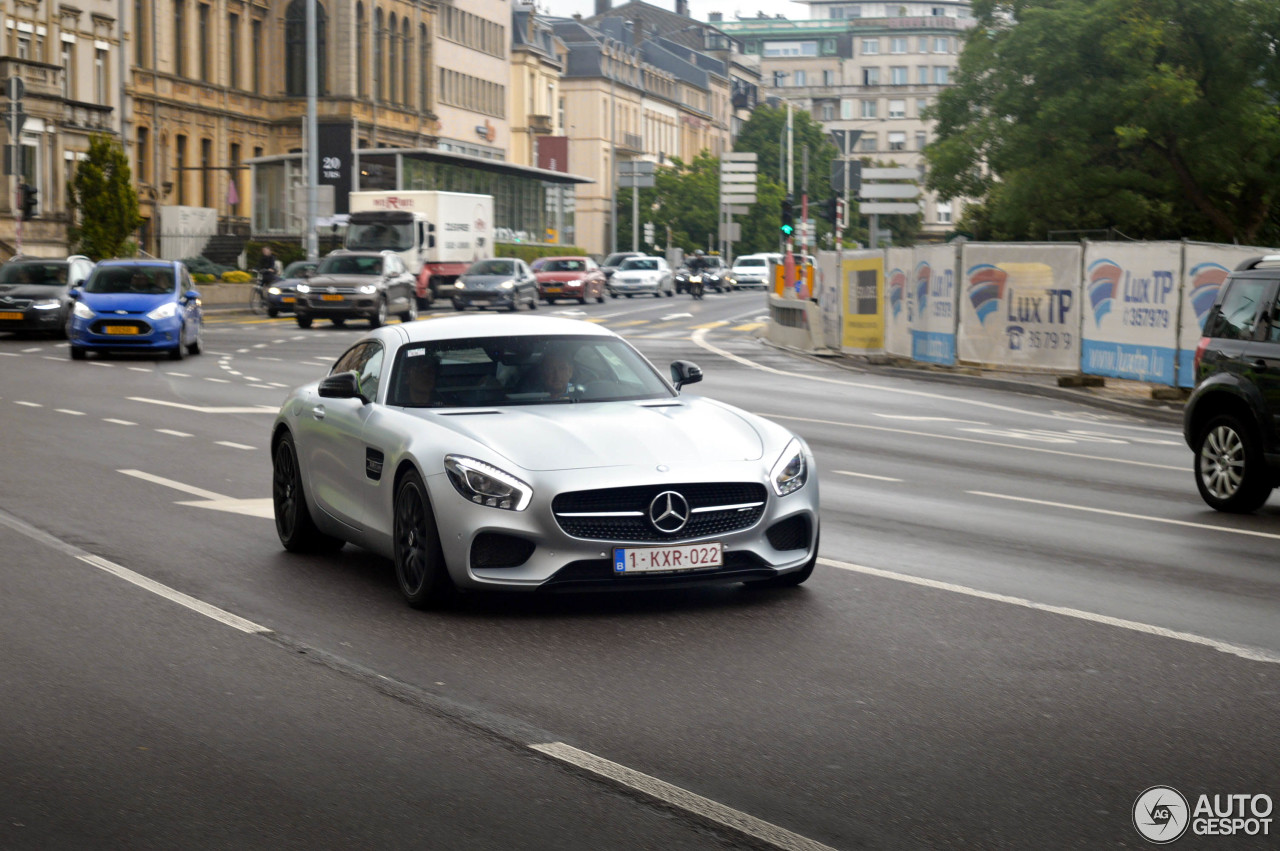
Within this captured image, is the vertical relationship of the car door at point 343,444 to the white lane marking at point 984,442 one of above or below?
above

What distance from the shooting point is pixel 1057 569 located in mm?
10000

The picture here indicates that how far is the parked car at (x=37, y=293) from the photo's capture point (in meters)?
36.6

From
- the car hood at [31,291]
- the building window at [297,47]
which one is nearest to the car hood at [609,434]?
the car hood at [31,291]

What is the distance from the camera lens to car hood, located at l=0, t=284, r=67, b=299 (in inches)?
1446

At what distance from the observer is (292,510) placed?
34.2 ft

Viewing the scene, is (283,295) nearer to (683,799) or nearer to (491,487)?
(491,487)

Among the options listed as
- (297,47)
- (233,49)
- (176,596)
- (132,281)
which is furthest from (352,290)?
(297,47)

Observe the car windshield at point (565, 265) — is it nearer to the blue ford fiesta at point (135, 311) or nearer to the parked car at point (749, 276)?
the parked car at point (749, 276)

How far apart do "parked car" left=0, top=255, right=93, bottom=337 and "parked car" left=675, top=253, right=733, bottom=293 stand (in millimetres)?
42006

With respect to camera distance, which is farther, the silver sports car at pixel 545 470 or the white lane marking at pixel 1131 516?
the white lane marking at pixel 1131 516

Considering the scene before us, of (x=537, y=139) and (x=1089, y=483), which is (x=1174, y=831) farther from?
(x=537, y=139)

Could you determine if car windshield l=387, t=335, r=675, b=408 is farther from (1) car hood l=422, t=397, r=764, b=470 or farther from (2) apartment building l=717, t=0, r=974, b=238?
(2) apartment building l=717, t=0, r=974, b=238

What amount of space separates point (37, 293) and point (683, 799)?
33623mm

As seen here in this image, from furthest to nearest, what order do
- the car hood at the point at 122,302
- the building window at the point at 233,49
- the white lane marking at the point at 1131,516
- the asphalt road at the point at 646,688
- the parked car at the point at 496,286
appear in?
the building window at the point at 233,49 → the parked car at the point at 496,286 → the car hood at the point at 122,302 → the white lane marking at the point at 1131,516 → the asphalt road at the point at 646,688
